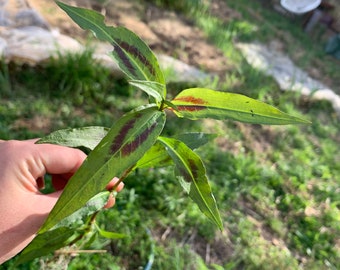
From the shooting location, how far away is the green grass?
6.50ft

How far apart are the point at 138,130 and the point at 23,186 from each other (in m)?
0.43

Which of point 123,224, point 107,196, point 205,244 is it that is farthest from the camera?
point 205,244

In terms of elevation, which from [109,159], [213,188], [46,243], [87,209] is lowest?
[213,188]

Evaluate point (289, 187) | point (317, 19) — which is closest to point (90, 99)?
point (289, 187)

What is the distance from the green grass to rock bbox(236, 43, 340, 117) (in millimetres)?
888

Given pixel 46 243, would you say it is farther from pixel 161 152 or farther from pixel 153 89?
pixel 153 89

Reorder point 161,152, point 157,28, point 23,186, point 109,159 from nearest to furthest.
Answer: point 109,159 → point 23,186 → point 161,152 → point 157,28

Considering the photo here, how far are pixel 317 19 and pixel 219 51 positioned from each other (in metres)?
4.45

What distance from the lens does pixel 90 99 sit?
277 cm

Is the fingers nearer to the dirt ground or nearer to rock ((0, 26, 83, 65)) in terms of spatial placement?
rock ((0, 26, 83, 65))

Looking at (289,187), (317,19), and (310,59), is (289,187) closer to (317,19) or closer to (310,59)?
(310,59)

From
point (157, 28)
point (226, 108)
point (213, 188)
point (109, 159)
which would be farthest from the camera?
point (157, 28)

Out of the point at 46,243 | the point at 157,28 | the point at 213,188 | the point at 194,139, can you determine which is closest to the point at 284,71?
the point at 157,28

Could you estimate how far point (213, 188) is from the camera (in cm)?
245
